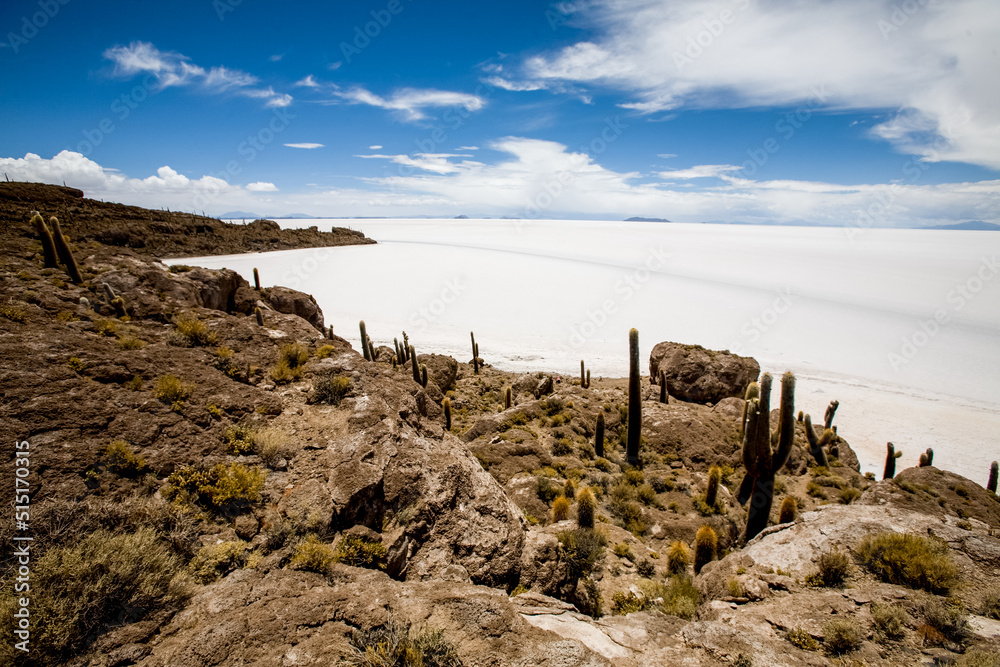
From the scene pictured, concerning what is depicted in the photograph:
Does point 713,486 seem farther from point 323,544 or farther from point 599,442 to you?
point 323,544

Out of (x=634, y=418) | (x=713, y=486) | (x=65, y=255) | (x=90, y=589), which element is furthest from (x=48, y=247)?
(x=713, y=486)

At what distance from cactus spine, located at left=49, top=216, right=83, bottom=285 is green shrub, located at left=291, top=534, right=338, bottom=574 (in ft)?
29.4

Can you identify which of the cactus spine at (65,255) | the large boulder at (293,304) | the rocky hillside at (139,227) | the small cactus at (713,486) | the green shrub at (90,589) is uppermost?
the rocky hillside at (139,227)

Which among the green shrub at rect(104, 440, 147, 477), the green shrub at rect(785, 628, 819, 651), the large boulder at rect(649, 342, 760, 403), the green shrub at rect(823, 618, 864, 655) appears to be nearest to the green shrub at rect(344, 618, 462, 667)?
the green shrub at rect(104, 440, 147, 477)

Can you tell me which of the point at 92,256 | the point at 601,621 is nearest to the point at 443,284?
the point at 92,256

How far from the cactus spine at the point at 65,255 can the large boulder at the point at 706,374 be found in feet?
70.9

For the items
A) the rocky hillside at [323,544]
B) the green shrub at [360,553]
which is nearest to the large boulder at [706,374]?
the rocky hillside at [323,544]

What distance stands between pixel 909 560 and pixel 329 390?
346 inches

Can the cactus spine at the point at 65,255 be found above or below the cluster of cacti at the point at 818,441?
above

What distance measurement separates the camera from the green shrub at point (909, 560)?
503 centimetres

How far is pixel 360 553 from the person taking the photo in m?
4.49

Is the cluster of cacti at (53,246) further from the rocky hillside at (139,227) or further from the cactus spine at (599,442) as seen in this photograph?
the rocky hillside at (139,227)

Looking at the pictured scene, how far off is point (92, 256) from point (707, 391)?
2419 centimetres

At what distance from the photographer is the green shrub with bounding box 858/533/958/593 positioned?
16.5ft
